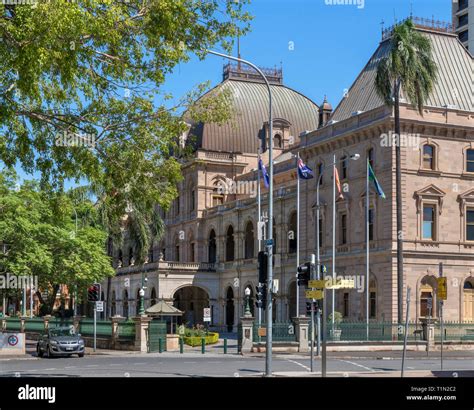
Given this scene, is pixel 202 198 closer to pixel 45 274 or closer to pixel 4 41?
pixel 45 274

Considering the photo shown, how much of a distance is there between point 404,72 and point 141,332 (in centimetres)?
2008

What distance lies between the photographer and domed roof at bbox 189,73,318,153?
87.8m

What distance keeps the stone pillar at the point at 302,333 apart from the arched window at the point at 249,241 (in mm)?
32624

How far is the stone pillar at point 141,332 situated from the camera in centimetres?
4497

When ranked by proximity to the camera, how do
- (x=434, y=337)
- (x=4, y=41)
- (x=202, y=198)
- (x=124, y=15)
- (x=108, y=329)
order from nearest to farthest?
(x=4, y=41) < (x=124, y=15) < (x=434, y=337) < (x=108, y=329) < (x=202, y=198)

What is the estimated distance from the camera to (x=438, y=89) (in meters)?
59.0

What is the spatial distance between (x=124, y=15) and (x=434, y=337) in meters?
31.8

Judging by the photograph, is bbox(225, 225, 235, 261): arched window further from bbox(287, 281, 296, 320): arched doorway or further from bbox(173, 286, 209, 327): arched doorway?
bbox(287, 281, 296, 320): arched doorway

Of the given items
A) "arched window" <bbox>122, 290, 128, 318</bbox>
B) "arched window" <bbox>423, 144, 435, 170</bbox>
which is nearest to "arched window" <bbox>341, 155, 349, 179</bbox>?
"arched window" <bbox>423, 144, 435, 170</bbox>

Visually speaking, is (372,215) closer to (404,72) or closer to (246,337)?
(404,72)

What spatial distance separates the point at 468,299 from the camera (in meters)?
55.7

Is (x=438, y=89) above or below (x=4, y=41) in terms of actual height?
above

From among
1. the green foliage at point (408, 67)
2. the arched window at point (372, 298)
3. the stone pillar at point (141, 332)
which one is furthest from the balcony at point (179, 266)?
the green foliage at point (408, 67)
